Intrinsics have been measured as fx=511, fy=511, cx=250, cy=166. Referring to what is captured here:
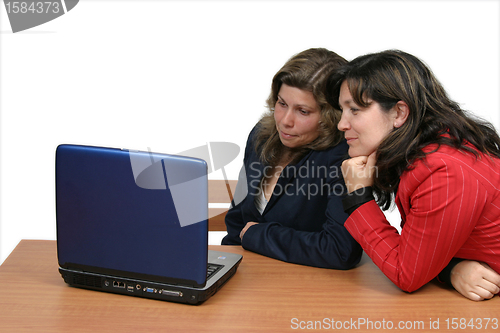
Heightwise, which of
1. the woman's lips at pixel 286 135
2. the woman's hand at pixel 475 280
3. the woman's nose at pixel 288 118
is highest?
the woman's nose at pixel 288 118

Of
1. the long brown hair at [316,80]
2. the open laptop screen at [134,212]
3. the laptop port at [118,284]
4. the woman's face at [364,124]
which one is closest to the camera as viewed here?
the open laptop screen at [134,212]

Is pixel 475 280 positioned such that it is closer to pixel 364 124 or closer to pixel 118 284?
pixel 364 124

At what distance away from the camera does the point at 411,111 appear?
4.81 ft

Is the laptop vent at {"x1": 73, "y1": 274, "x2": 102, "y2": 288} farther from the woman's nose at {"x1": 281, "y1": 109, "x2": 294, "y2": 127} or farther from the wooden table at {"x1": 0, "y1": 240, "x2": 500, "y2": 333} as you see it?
the woman's nose at {"x1": 281, "y1": 109, "x2": 294, "y2": 127}

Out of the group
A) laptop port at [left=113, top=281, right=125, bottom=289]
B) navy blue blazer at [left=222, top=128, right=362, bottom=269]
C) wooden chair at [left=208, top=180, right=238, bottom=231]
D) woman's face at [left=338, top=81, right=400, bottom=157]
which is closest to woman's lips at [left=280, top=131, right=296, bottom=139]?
navy blue blazer at [left=222, top=128, right=362, bottom=269]

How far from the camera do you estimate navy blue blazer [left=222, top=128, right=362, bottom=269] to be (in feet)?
5.27

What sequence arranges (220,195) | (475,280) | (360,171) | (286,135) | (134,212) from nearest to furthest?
(134,212) → (475,280) → (360,171) → (286,135) → (220,195)

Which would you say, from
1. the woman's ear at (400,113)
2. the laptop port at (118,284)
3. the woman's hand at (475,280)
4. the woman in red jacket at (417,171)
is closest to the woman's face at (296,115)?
the woman in red jacket at (417,171)

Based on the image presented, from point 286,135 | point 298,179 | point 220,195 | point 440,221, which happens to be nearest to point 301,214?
point 298,179

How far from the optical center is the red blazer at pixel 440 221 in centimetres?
134

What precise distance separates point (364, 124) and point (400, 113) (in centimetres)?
11

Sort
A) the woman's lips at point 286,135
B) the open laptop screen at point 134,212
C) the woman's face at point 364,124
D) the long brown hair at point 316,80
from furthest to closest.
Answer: the woman's lips at point 286,135 → the long brown hair at point 316,80 → the woman's face at point 364,124 → the open laptop screen at point 134,212

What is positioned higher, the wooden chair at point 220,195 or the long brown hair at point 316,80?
the long brown hair at point 316,80

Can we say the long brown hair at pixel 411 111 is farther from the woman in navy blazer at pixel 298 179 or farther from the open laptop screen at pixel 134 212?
the open laptop screen at pixel 134 212
